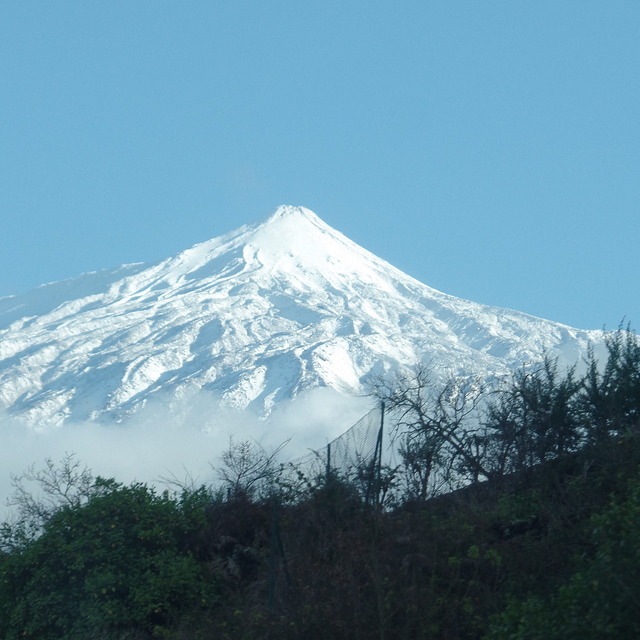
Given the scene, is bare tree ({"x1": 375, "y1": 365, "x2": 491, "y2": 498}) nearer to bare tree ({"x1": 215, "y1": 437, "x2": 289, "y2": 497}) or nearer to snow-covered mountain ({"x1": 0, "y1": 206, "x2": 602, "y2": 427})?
bare tree ({"x1": 215, "y1": 437, "x2": 289, "y2": 497})

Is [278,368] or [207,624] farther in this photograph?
[278,368]

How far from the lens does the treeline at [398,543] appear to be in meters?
10.2

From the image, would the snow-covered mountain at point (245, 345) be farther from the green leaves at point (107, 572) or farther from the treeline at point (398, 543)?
the green leaves at point (107, 572)

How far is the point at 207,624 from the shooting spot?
12398 mm

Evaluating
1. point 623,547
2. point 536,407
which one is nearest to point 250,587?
point 536,407

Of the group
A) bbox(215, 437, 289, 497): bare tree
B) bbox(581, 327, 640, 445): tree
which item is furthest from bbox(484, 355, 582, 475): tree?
bbox(215, 437, 289, 497): bare tree

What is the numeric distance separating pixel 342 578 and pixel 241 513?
4329 mm

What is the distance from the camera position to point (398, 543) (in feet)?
37.9

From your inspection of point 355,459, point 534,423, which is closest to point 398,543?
point 355,459

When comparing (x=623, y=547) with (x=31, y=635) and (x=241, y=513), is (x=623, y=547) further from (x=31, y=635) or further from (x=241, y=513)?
(x=31, y=635)

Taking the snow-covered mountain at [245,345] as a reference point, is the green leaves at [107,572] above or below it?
below

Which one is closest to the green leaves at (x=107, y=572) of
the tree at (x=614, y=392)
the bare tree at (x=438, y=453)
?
the bare tree at (x=438, y=453)

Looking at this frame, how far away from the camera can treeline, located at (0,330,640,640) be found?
33.4 ft

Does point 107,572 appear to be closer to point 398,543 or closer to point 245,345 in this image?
point 398,543
